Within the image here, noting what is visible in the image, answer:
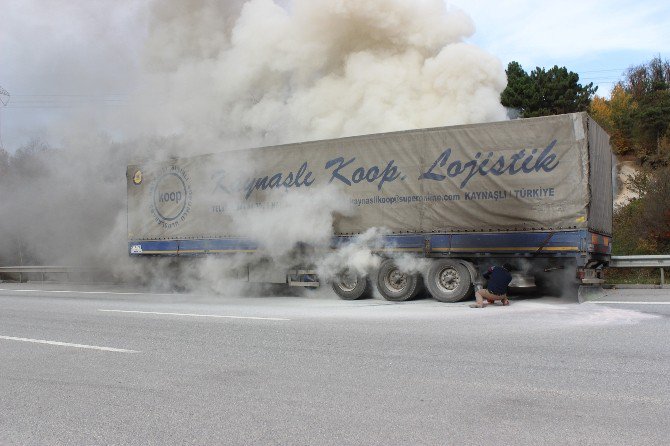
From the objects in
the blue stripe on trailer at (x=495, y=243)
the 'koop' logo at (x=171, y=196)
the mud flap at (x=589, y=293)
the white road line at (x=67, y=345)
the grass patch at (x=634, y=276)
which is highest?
the 'koop' logo at (x=171, y=196)

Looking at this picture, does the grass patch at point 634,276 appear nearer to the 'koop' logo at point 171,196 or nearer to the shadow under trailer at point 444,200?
the shadow under trailer at point 444,200

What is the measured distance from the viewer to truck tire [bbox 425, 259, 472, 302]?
11750 mm

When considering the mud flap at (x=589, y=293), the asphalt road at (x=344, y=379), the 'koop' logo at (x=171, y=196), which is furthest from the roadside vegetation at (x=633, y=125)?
the 'koop' logo at (x=171, y=196)

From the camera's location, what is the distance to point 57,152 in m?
21.9

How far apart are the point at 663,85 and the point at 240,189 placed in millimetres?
42668

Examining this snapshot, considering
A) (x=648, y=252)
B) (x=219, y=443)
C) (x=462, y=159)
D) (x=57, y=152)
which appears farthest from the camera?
(x=57, y=152)

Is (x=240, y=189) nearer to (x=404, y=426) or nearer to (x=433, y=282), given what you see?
(x=433, y=282)

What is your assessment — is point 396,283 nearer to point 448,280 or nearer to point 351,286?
point 351,286

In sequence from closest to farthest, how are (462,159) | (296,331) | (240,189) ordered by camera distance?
(296,331), (462,159), (240,189)

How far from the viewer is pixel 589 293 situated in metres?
11.7

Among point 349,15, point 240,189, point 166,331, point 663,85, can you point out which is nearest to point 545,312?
point 166,331

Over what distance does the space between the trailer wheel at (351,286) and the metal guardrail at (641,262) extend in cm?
521

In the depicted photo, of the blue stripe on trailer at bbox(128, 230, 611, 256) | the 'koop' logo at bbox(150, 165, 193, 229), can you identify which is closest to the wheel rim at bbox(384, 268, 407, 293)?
the blue stripe on trailer at bbox(128, 230, 611, 256)

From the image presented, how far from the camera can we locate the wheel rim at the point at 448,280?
12.0m
